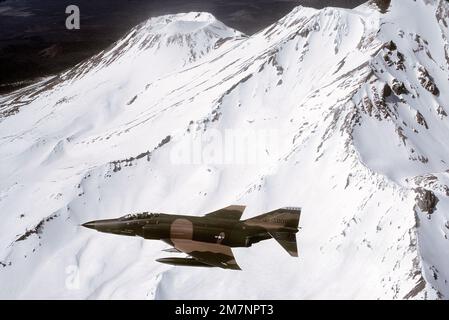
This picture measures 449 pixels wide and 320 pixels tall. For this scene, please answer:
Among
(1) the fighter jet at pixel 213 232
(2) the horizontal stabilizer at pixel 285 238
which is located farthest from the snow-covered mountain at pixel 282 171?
(1) the fighter jet at pixel 213 232

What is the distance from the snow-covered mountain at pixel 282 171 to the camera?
8800 centimetres

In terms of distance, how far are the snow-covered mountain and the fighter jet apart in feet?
119

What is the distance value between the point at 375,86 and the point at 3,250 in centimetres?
8890

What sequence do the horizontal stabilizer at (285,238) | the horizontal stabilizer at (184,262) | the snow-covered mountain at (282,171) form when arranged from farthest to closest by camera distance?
the snow-covered mountain at (282,171), the horizontal stabilizer at (184,262), the horizontal stabilizer at (285,238)

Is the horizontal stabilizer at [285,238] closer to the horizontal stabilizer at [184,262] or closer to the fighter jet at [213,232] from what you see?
the fighter jet at [213,232]

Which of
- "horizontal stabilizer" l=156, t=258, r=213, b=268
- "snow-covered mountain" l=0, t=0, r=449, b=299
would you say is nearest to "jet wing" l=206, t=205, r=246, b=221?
"horizontal stabilizer" l=156, t=258, r=213, b=268

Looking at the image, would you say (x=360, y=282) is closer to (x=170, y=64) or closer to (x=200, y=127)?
(x=200, y=127)

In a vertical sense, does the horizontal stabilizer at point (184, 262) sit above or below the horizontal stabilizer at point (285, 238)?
A: below

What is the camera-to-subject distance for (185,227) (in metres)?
50.7

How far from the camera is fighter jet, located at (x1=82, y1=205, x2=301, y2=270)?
49.3 meters

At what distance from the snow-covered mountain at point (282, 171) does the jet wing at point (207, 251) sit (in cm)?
3845

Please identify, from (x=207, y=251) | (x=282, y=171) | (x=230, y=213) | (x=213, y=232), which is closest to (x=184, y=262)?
(x=207, y=251)

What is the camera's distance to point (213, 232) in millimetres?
49562

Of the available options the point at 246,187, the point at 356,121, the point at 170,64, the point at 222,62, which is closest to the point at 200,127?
the point at 246,187
